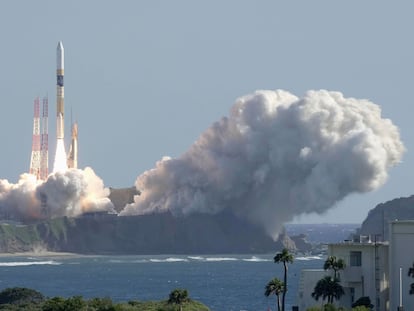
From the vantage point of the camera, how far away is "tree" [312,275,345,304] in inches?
2899

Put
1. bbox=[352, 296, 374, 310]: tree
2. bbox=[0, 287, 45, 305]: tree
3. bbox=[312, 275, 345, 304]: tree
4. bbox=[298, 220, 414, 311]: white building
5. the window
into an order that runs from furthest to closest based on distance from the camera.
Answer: bbox=[0, 287, 45, 305]: tree
the window
bbox=[312, 275, 345, 304]: tree
bbox=[352, 296, 374, 310]: tree
bbox=[298, 220, 414, 311]: white building

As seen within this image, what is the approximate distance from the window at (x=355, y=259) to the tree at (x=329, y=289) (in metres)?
1.67

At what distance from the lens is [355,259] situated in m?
75.8

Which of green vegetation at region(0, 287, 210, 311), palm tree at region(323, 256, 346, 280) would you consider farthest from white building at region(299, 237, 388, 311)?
green vegetation at region(0, 287, 210, 311)

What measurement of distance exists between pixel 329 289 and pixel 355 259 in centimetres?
285

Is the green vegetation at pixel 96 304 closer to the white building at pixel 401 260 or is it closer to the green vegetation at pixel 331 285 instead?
the green vegetation at pixel 331 285

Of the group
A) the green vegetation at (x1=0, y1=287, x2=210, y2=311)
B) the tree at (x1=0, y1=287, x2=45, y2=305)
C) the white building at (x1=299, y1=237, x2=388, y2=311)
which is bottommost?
the green vegetation at (x1=0, y1=287, x2=210, y2=311)

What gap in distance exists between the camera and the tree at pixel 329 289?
73625 millimetres

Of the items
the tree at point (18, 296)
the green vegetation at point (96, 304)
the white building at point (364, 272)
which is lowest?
the green vegetation at point (96, 304)

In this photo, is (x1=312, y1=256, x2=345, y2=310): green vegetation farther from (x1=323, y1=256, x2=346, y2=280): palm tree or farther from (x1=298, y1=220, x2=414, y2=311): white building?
(x1=298, y1=220, x2=414, y2=311): white building

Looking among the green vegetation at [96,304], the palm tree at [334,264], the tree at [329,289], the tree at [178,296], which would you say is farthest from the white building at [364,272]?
the green vegetation at [96,304]

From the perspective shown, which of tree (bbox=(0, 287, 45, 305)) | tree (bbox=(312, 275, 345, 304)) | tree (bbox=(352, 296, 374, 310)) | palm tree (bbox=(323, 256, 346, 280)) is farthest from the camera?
tree (bbox=(0, 287, 45, 305))

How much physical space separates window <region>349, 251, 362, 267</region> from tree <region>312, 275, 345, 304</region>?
1.67 metres

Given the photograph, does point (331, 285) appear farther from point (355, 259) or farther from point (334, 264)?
point (355, 259)
